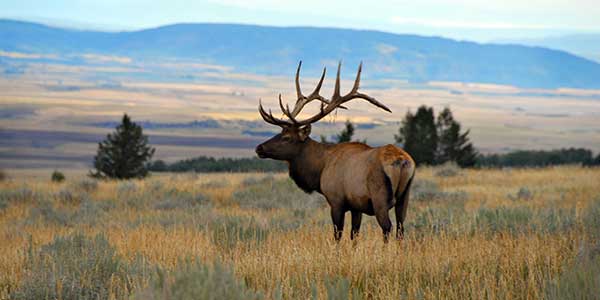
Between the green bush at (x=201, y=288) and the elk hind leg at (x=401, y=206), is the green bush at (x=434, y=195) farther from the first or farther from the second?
the green bush at (x=201, y=288)

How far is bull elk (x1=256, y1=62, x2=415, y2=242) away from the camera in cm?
852

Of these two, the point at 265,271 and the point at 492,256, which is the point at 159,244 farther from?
the point at 492,256

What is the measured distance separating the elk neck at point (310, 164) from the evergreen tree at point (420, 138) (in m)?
26.6

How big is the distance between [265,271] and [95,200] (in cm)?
1014

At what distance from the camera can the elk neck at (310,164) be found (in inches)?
391

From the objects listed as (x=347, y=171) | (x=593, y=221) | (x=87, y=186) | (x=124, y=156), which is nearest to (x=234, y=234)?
(x=347, y=171)

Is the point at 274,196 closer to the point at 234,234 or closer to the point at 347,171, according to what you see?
the point at 234,234

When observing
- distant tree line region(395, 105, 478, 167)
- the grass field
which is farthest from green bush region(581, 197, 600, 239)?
distant tree line region(395, 105, 478, 167)

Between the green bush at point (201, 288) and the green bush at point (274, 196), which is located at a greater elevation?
the green bush at point (201, 288)

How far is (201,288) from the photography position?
450cm

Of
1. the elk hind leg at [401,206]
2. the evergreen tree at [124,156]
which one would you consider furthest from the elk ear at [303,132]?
the evergreen tree at [124,156]

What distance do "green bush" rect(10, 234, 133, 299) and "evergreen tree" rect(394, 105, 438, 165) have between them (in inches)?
1176

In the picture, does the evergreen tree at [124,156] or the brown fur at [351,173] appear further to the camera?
the evergreen tree at [124,156]

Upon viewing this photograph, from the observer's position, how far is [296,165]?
10.1 m
